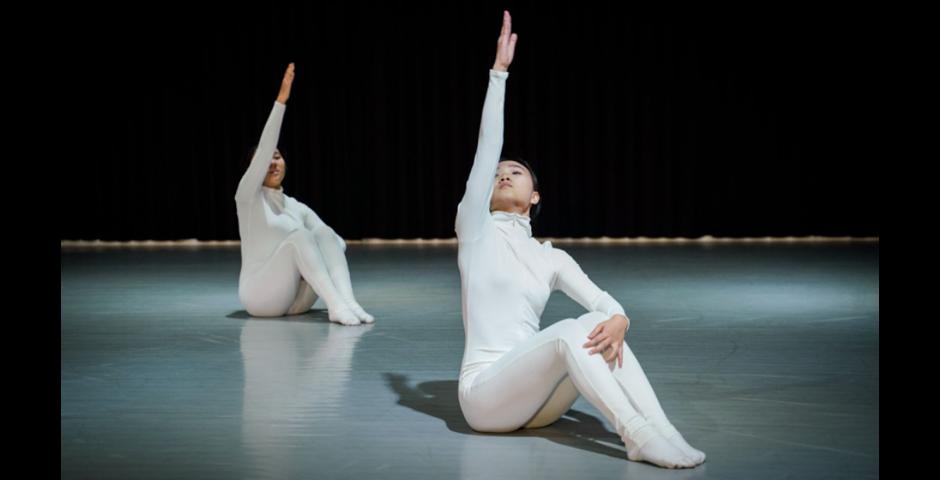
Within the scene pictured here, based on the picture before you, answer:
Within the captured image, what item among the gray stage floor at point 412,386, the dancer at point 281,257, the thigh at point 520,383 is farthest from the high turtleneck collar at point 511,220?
the dancer at point 281,257

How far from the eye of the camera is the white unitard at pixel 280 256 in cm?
487

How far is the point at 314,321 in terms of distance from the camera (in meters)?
4.97

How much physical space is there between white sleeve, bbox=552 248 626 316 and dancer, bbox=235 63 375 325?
217 centimetres

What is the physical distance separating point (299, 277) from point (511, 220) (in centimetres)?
246

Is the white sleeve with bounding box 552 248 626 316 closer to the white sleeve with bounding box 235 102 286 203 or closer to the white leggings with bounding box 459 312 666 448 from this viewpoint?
the white leggings with bounding box 459 312 666 448

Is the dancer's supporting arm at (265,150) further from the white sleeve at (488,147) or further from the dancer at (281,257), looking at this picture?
the white sleeve at (488,147)

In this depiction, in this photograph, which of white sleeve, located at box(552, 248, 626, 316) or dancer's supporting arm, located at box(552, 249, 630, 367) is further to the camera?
white sleeve, located at box(552, 248, 626, 316)

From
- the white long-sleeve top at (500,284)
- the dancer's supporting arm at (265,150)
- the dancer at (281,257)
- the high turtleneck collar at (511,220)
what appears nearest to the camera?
the white long-sleeve top at (500,284)

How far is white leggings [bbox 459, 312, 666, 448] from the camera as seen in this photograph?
2428 millimetres

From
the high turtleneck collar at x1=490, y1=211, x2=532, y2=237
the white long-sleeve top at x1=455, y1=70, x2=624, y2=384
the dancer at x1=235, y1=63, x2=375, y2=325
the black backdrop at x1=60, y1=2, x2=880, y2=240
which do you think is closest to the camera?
the white long-sleeve top at x1=455, y1=70, x2=624, y2=384

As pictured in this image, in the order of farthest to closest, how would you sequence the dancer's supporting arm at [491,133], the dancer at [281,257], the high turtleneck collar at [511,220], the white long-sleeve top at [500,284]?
the dancer at [281,257] → the high turtleneck collar at [511,220] → the white long-sleeve top at [500,284] → the dancer's supporting arm at [491,133]

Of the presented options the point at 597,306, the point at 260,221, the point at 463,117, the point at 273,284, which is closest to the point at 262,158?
the point at 260,221

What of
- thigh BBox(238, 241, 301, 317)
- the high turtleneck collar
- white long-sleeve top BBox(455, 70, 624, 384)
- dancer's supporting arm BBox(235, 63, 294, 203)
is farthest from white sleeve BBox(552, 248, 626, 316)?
thigh BBox(238, 241, 301, 317)

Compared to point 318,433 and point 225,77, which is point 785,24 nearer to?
point 225,77
